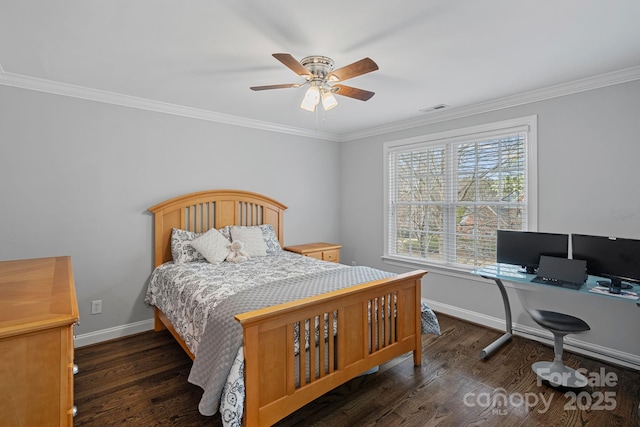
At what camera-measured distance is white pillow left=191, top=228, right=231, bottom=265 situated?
10.6ft

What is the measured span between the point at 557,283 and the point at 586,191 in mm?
945

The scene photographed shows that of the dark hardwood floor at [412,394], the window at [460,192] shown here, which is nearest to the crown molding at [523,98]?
the window at [460,192]

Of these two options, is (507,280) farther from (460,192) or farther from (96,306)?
(96,306)

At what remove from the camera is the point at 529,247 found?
281cm

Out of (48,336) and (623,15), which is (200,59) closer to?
(48,336)

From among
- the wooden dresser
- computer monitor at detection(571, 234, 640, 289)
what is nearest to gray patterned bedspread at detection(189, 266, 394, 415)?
the wooden dresser

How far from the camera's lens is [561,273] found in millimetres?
2506

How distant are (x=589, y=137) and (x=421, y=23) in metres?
2.01

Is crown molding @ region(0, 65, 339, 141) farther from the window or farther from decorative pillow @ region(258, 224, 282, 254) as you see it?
the window

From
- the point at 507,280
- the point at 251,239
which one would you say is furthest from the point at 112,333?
the point at 507,280

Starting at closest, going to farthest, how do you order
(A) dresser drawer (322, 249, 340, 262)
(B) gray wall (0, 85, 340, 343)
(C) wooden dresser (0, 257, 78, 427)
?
(C) wooden dresser (0, 257, 78, 427), (B) gray wall (0, 85, 340, 343), (A) dresser drawer (322, 249, 340, 262)

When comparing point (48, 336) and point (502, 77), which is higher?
point (502, 77)

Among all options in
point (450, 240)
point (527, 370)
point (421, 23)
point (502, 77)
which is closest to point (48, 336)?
point (421, 23)

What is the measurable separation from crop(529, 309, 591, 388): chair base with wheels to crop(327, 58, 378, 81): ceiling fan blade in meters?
2.21
